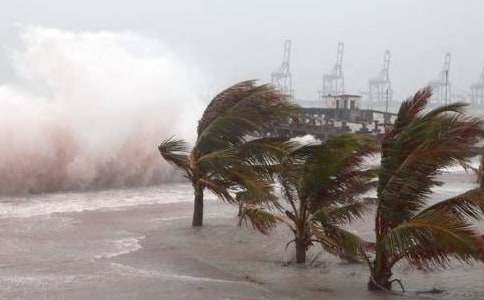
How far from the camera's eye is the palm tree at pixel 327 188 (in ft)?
26.0

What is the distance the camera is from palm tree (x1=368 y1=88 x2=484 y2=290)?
6.50 meters

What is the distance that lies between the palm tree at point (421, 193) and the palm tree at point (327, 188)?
1.90ft

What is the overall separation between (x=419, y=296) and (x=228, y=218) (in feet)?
20.3

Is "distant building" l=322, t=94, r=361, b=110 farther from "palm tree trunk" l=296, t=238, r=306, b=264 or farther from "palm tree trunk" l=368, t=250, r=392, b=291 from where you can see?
"palm tree trunk" l=368, t=250, r=392, b=291

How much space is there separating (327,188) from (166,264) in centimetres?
233

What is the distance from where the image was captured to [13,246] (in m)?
9.63

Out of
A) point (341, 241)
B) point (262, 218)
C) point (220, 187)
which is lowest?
point (341, 241)

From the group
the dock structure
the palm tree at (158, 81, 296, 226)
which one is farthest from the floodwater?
the dock structure

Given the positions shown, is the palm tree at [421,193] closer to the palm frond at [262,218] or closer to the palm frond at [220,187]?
the palm frond at [262,218]

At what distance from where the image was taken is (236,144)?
10383 mm

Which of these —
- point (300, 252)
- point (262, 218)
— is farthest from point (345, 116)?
point (262, 218)

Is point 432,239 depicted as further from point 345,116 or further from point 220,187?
point 345,116

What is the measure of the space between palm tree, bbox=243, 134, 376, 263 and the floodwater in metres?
0.50

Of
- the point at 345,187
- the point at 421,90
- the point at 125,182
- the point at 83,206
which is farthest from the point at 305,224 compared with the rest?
the point at 125,182
